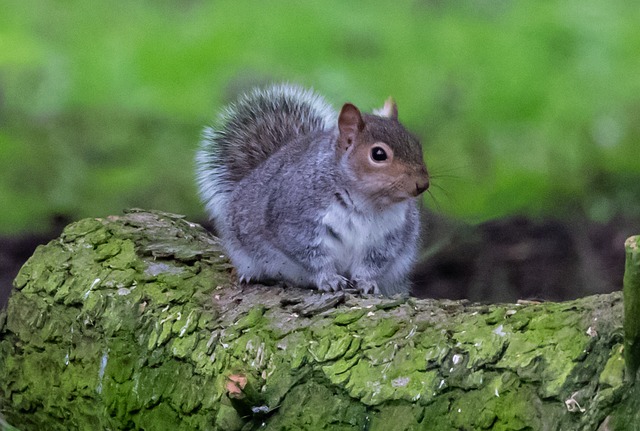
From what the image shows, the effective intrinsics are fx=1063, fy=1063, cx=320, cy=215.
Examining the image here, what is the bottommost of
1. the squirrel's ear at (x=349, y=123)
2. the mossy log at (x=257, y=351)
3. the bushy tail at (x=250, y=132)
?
the mossy log at (x=257, y=351)

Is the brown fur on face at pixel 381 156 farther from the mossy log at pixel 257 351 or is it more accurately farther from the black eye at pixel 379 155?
the mossy log at pixel 257 351

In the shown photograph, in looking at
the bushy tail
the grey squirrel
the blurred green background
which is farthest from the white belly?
the blurred green background

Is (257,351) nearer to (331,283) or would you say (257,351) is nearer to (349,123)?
(331,283)

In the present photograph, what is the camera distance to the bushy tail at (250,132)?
269 centimetres

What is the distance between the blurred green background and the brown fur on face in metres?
1.08

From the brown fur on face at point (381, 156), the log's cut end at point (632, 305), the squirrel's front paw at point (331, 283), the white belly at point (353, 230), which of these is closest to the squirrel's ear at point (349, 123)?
the brown fur on face at point (381, 156)

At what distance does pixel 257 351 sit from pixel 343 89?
2.27 meters

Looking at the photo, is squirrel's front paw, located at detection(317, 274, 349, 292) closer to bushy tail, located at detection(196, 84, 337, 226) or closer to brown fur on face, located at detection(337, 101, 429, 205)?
brown fur on face, located at detection(337, 101, 429, 205)

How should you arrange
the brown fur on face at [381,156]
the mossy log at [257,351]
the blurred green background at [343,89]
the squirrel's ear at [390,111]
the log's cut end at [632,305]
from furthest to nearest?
the blurred green background at [343,89] → the squirrel's ear at [390,111] → the brown fur on face at [381,156] → the mossy log at [257,351] → the log's cut end at [632,305]

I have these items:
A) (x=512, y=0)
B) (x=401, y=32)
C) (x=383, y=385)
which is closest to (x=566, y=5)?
(x=512, y=0)

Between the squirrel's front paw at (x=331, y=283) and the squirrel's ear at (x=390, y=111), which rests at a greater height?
the squirrel's ear at (x=390, y=111)

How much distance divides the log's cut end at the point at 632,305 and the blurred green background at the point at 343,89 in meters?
1.92

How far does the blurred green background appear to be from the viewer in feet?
12.0

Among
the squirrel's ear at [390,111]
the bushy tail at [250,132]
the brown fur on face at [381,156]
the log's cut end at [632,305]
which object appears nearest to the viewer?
the log's cut end at [632,305]
